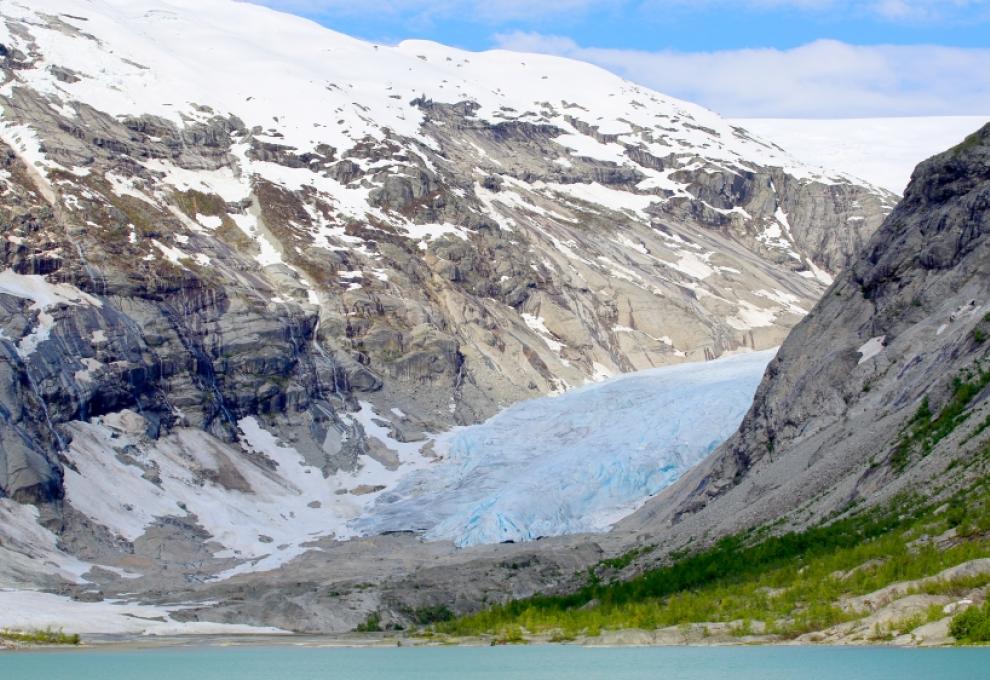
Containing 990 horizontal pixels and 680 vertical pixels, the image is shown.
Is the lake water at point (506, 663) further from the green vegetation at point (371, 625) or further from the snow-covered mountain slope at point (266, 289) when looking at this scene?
the snow-covered mountain slope at point (266, 289)

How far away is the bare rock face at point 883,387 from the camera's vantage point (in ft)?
173

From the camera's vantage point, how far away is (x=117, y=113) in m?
145

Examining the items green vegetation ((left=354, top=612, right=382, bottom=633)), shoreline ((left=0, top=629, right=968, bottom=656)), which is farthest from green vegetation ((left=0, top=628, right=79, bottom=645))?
green vegetation ((left=354, top=612, right=382, bottom=633))

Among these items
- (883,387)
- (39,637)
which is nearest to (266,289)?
(39,637)

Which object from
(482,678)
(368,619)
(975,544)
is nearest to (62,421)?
(368,619)

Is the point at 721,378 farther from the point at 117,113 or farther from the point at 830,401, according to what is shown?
the point at 117,113

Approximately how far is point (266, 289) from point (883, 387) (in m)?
73.6

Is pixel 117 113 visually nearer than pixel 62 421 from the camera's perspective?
No

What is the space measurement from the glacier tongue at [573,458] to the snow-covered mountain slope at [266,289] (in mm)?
4711

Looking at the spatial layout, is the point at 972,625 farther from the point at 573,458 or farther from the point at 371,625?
the point at 573,458

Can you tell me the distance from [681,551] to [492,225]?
93463 mm

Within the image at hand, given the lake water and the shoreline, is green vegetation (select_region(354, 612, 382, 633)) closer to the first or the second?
the shoreline

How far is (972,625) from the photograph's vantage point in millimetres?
36250

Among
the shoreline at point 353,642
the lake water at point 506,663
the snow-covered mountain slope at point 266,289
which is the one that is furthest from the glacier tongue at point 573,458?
the lake water at point 506,663
